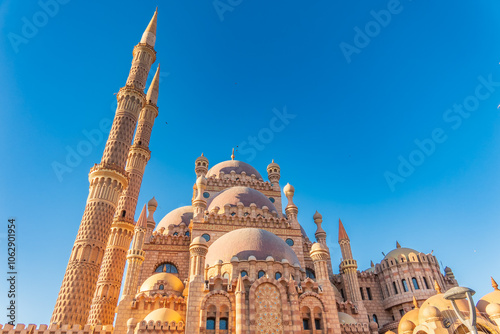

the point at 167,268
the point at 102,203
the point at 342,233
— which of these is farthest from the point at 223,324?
the point at 342,233

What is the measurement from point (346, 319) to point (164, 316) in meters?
9.91

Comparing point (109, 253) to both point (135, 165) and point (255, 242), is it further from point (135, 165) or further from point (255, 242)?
point (255, 242)

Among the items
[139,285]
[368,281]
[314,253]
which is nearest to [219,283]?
[314,253]

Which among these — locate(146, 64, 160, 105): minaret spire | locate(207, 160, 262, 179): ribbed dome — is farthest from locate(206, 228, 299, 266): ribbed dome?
locate(146, 64, 160, 105): minaret spire

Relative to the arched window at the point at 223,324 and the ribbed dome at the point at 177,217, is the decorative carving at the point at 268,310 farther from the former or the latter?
the ribbed dome at the point at 177,217

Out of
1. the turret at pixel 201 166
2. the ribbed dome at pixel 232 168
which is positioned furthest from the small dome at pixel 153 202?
the ribbed dome at pixel 232 168

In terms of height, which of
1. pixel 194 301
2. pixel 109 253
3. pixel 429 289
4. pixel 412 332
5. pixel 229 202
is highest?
pixel 229 202

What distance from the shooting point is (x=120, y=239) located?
88.5 feet

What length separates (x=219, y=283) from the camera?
53.8 ft

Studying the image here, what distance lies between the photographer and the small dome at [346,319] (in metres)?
18.5

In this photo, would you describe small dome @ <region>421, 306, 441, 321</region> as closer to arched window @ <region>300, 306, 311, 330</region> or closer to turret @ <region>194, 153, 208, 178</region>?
arched window @ <region>300, 306, 311, 330</region>

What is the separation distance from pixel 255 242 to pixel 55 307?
11570 millimetres

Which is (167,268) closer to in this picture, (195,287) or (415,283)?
(195,287)

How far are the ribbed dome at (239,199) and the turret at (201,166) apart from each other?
643cm
